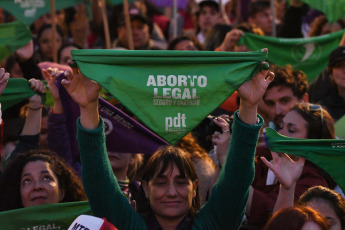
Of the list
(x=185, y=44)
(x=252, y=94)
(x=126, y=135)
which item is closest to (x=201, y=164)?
(x=126, y=135)

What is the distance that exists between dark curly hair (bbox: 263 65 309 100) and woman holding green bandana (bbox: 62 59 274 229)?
6.84 ft

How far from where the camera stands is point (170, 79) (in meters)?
4.32

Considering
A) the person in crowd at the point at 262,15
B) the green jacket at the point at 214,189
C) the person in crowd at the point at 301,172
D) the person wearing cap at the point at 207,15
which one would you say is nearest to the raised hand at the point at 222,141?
the person in crowd at the point at 301,172

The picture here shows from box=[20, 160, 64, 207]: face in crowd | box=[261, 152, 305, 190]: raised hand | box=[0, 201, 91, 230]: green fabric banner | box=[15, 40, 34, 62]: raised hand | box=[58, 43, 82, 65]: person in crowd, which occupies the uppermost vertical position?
box=[15, 40, 34, 62]: raised hand

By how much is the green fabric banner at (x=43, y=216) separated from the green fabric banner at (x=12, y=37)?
96.8 inches

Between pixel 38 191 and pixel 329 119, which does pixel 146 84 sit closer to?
pixel 38 191

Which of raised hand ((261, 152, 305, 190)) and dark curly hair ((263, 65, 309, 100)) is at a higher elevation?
dark curly hair ((263, 65, 309, 100))

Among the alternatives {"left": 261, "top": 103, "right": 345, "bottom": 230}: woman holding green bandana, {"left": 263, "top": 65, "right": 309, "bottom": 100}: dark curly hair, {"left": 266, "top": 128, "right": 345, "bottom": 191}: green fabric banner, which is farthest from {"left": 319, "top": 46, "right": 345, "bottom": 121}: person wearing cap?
{"left": 266, "top": 128, "right": 345, "bottom": 191}: green fabric banner

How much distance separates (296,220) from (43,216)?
199 cm

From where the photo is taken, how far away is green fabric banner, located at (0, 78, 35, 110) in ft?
19.6

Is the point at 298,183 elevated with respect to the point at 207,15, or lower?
lower

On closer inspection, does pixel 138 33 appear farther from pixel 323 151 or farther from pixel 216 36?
pixel 323 151

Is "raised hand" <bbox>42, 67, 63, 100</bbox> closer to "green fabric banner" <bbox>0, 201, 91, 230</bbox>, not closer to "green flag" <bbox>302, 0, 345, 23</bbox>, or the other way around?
"green fabric banner" <bbox>0, 201, 91, 230</bbox>

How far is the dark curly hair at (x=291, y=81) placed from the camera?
6.62 meters
